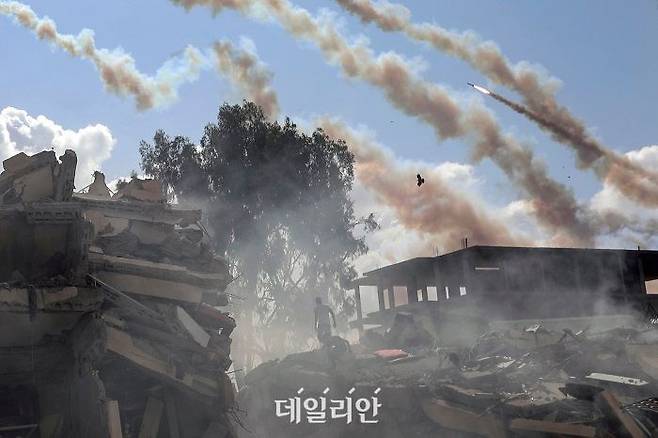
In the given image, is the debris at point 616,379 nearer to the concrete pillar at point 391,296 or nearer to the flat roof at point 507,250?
the flat roof at point 507,250

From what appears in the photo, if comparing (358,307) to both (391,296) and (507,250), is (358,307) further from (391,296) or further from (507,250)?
(507,250)

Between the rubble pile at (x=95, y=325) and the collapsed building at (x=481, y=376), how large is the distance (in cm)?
179

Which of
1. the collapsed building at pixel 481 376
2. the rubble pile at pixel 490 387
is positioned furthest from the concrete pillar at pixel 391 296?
the rubble pile at pixel 490 387

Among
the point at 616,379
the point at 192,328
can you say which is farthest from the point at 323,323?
the point at 616,379

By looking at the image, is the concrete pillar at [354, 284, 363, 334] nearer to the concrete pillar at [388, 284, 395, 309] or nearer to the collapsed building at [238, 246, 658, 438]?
the concrete pillar at [388, 284, 395, 309]

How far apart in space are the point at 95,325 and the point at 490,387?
7271mm

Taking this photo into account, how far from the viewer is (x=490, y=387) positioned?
11.5 m

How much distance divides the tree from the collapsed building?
1147cm

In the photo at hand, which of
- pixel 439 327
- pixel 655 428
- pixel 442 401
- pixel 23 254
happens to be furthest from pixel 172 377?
pixel 439 327

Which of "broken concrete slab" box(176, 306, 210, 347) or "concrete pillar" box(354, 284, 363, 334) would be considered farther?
"concrete pillar" box(354, 284, 363, 334)

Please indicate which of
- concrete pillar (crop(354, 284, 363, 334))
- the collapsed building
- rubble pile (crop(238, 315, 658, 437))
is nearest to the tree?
concrete pillar (crop(354, 284, 363, 334))

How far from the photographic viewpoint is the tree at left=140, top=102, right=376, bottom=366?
1248 inches

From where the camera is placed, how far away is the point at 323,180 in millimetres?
33125

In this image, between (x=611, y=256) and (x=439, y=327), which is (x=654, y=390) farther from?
(x=611, y=256)
